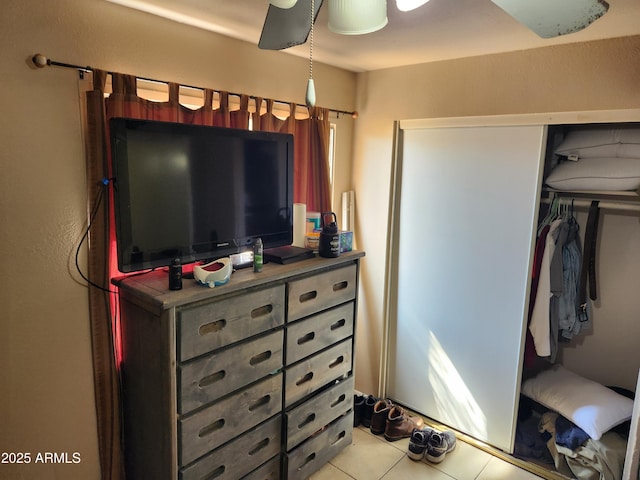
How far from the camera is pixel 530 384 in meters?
2.44

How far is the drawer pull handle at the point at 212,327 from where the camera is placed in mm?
1609

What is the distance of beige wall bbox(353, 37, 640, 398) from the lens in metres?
2.02

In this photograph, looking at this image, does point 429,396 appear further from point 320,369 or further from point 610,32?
point 610,32

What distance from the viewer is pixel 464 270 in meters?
2.42

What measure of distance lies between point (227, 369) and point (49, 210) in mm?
913

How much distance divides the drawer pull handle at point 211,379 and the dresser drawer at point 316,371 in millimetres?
366

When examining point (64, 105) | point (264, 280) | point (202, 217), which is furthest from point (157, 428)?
point (64, 105)

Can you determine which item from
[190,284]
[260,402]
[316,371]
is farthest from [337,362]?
[190,284]

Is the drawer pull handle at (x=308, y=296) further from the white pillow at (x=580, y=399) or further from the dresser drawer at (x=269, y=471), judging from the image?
the white pillow at (x=580, y=399)

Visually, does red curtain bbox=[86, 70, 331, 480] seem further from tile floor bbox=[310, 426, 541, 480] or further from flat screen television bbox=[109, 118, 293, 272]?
tile floor bbox=[310, 426, 541, 480]

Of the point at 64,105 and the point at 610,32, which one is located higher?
the point at 610,32

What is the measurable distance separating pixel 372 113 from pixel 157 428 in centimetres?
219

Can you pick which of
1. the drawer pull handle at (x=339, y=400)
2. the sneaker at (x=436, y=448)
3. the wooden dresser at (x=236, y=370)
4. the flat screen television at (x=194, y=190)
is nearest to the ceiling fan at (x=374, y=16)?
the flat screen television at (x=194, y=190)

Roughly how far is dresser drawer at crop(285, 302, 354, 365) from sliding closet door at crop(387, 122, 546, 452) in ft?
1.89
